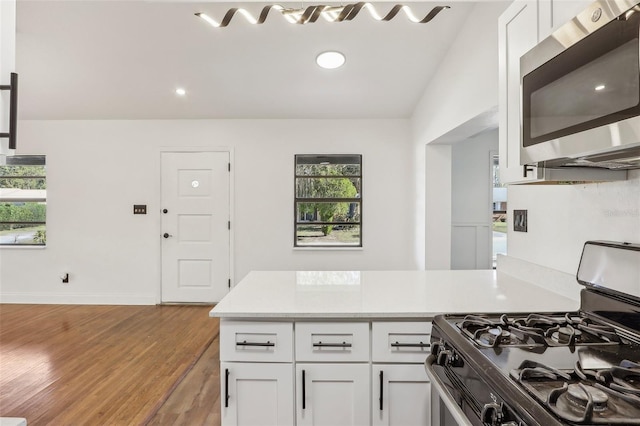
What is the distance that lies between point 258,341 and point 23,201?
15.3 ft

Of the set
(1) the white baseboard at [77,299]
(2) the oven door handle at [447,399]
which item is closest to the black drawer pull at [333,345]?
(2) the oven door handle at [447,399]

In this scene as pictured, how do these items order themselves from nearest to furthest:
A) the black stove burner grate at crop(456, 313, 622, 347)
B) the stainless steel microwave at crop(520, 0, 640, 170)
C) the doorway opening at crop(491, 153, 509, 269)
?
the stainless steel microwave at crop(520, 0, 640, 170) < the black stove burner grate at crop(456, 313, 622, 347) < the doorway opening at crop(491, 153, 509, 269)

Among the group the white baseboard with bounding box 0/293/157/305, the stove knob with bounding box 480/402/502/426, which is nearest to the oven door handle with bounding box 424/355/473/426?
the stove knob with bounding box 480/402/502/426

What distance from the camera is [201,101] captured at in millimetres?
3996

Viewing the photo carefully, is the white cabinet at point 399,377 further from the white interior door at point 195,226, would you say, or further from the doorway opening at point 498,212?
the doorway opening at point 498,212

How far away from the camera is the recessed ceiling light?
3.19m

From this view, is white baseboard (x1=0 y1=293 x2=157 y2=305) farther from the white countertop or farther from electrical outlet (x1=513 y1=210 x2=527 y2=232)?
electrical outlet (x1=513 y1=210 x2=527 y2=232)

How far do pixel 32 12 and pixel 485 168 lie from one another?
4.70 meters

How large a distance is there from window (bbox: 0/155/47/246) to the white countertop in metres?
3.92

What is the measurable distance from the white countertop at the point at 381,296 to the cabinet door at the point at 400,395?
0.79 ft

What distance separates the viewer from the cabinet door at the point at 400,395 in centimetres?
144

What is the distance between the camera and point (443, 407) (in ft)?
3.89

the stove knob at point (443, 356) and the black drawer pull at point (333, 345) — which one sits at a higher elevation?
the stove knob at point (443, 356)

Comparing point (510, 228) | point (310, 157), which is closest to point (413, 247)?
point (310, 157)
